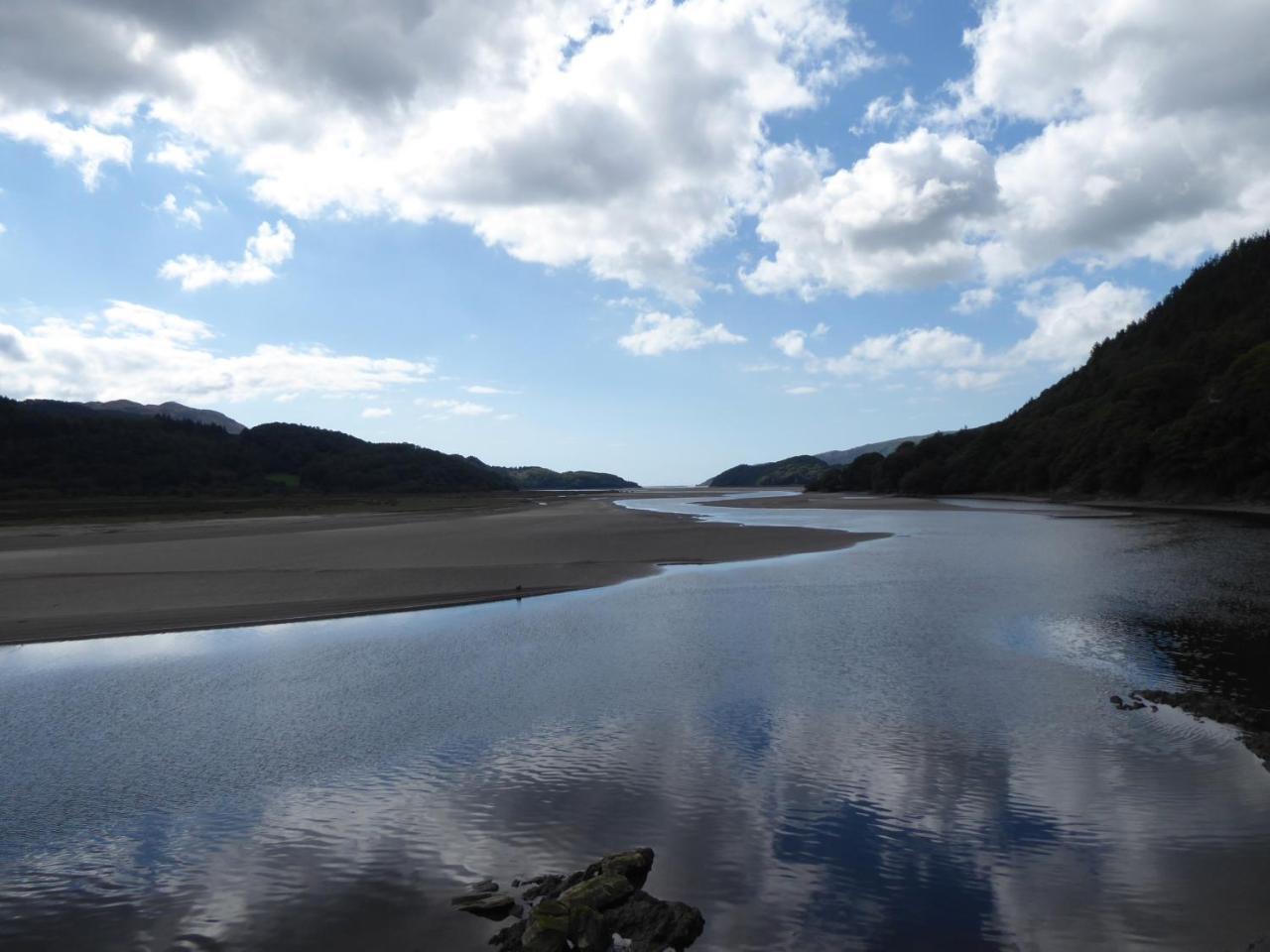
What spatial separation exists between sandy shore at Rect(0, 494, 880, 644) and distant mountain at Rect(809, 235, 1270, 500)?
134ft

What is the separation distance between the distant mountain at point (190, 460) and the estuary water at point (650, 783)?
279ft

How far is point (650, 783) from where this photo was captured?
277 inches

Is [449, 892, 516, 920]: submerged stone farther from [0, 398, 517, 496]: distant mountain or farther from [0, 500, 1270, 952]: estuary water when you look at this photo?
[0, 398, 517, 496]: distant mountain

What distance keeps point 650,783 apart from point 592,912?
272 cm

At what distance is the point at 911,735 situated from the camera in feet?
26.9

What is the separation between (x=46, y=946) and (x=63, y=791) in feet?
10.2

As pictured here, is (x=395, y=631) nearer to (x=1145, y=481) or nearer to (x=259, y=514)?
(x=259, y=514)

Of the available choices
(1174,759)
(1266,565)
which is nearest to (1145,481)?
(1266,565)

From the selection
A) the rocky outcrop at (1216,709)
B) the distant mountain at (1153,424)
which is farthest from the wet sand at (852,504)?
the rocky outcrop at (1216,709)

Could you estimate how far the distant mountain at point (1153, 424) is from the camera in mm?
56906

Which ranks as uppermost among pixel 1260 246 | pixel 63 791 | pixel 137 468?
pixel 1260 246

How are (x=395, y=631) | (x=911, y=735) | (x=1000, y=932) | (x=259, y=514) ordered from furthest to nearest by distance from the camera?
(x=259, y=514) < (x=395, y=631) < (x=911, y=735) < (x=1000, y=932)

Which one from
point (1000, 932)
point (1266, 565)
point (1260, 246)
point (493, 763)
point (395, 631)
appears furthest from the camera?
point (1260, 246)

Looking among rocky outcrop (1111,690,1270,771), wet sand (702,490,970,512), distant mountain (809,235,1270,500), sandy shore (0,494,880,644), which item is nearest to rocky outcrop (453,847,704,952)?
rocky outcrop (1111,690,1270,771)
